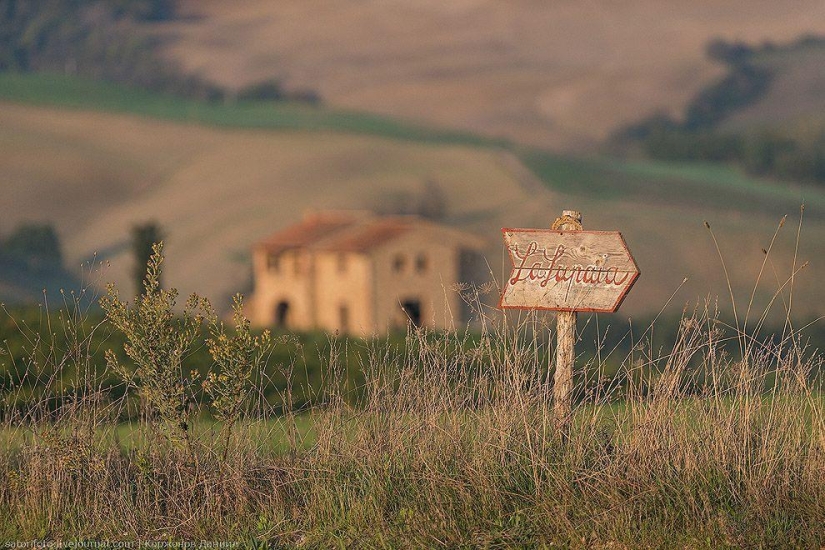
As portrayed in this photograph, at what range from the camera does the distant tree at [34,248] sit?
75.4 metres

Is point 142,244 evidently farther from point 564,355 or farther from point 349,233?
point 564,355

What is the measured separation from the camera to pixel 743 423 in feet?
24.5

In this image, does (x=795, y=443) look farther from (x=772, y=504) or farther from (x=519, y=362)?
(x=519, y=362)

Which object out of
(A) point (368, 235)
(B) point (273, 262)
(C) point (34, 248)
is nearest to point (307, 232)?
(B) point (273, 262)

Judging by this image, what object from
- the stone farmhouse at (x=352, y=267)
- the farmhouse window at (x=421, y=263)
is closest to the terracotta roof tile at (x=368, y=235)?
the stone farmhouse at (x=352, y=267)

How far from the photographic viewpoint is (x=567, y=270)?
7.52 meters

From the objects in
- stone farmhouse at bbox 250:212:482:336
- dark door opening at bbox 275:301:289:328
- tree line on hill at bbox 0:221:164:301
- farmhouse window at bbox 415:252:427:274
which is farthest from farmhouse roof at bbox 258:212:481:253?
tree line on hill at bbox 0:221:164:301

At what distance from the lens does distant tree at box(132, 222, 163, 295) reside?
1663 inches

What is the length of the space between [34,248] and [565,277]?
73.6 meters

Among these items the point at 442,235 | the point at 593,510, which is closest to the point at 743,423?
the point at 593,510

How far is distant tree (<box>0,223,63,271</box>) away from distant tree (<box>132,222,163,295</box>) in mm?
29148

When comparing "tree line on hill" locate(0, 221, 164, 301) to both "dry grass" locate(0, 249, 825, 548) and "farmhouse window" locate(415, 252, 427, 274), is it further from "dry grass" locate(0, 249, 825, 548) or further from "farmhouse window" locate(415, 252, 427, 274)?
"dry grass" locate(0, 249, 825, 548)

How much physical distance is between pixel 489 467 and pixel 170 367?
2268mm

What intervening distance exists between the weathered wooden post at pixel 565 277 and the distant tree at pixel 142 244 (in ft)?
114
